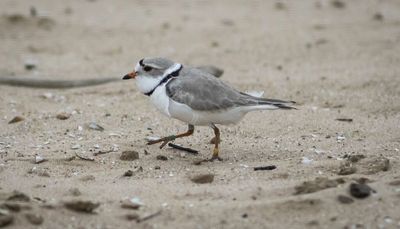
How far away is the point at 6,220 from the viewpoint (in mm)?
3998

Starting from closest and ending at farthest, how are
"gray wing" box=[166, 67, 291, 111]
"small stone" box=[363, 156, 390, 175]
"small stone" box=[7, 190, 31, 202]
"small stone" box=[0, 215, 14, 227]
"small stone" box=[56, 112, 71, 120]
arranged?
1. "small stone" box=[0, 215, 14, 227]
2. "small stone" box=[7, 190, 31, 202]
3. "small stone" box=[363, 156, 390, 175]
4. "gray wing" box=[166, 67, 291, 111]
5. "small stone" box=[56, 112, 71, 120]

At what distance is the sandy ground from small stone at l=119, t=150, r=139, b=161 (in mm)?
54

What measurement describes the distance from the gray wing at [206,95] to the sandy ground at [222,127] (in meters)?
0.47

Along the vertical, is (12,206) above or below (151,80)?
below

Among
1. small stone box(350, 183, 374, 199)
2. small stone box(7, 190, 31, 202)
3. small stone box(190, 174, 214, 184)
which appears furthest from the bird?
small stone box(7, 190, 31, 202)

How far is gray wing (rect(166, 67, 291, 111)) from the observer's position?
5.25 m

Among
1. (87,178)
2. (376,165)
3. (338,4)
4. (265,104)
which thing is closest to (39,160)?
(87,178)

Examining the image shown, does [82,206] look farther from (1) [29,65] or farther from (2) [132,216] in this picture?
(1) [29,65]

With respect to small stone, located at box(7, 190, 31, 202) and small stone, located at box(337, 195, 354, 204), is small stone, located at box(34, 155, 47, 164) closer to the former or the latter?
small stone, located at box(7, 190, 31, 202)

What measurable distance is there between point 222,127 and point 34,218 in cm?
270

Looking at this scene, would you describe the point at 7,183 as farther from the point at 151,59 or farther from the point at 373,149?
the point at 373,149

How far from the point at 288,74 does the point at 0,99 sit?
334 cm

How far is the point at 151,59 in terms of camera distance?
18.2ft

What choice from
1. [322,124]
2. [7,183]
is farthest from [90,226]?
[322,124]
